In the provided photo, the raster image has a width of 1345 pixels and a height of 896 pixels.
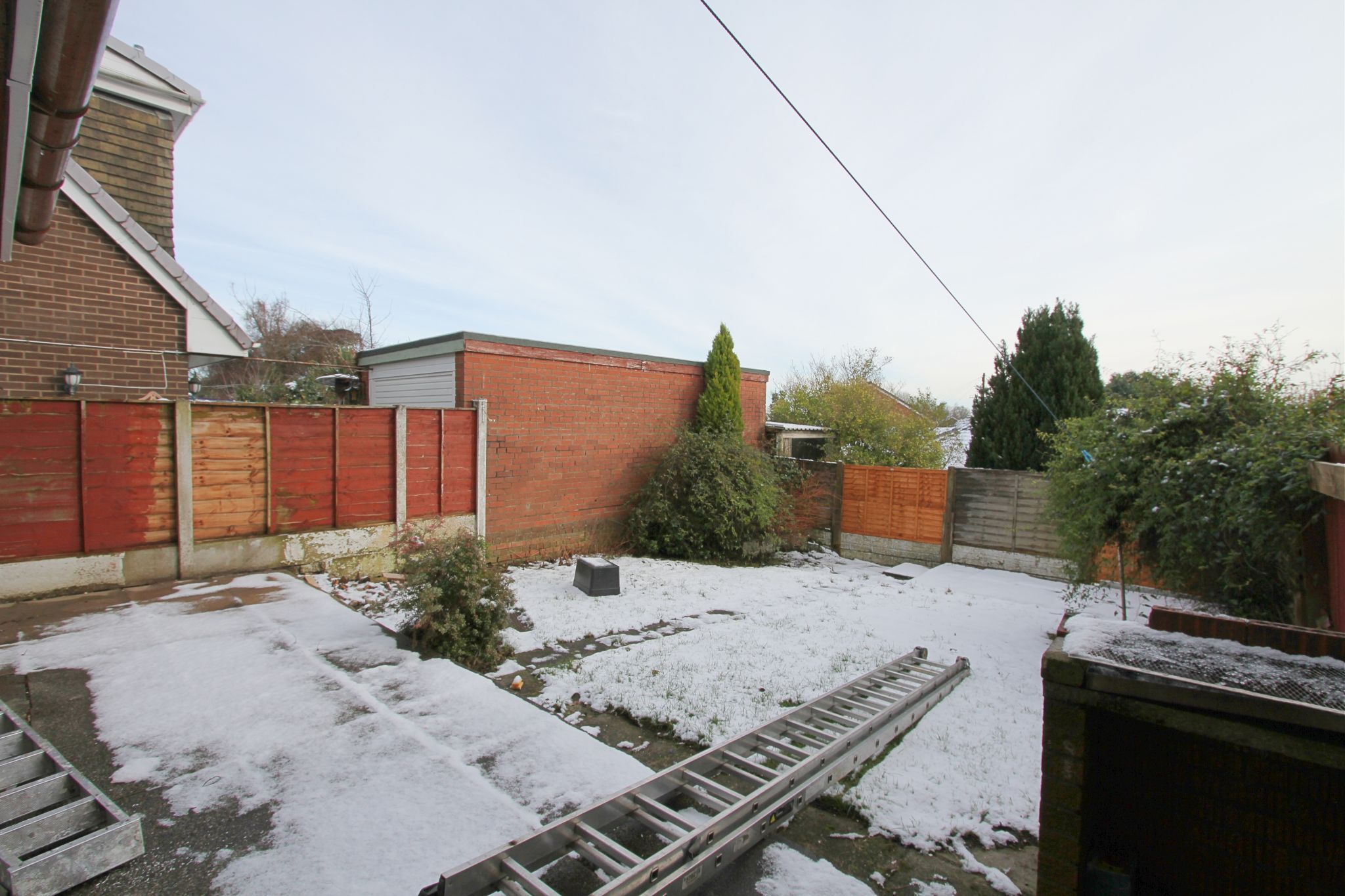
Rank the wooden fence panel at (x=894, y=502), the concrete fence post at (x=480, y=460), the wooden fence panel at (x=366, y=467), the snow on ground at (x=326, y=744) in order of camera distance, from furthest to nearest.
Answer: the wooden fence panel at (x=894, y=502), the concrete fence post at (x=480, y=460), the wooden fence panel at (x=366, y=467), the snow on ground at (x=326, y=744)

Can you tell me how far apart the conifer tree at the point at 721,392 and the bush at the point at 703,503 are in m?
0.67

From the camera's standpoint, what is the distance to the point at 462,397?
29.7 feet

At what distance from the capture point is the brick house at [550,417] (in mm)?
9367

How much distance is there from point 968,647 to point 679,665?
3049 mm

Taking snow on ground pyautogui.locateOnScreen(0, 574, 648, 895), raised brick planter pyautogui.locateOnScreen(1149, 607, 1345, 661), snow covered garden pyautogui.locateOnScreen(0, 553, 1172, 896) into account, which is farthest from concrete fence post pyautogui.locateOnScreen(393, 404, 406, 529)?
raised brick planter pyautogui.locateOnScreen(1149, 607, 1345, 661)

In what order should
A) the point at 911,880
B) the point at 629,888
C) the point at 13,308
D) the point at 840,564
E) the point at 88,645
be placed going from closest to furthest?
1. the point at 629,888
2. the point at 911,880
3. the point at 88,645
4. the point at 13,308
5. the point at 840,564

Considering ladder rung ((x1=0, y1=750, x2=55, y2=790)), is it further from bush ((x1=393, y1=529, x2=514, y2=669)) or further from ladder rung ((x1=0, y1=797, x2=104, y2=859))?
bush ((x1=393, y1=529, x2=514, y2=669))

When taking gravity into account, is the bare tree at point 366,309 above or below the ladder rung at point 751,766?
above

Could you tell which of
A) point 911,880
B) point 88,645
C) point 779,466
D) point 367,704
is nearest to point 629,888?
point 911,880

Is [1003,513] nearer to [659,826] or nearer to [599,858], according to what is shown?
[659,826]

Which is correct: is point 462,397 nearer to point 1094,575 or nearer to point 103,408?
point 103,408

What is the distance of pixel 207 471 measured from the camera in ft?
21.3

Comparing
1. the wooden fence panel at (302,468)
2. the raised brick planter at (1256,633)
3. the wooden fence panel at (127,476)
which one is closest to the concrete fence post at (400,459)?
the wooden fence panel at (302,468)

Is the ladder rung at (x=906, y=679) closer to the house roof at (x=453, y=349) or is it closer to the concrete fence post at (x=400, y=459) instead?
the concrete fence post at (x=400, y=459)
